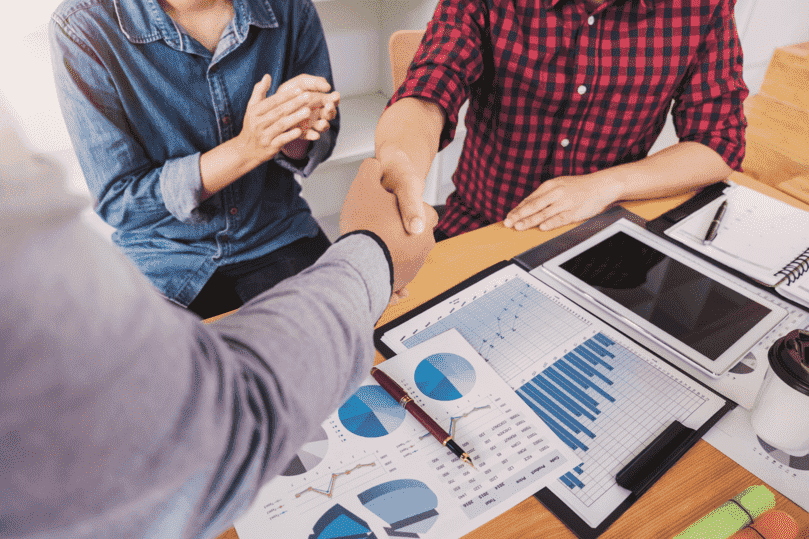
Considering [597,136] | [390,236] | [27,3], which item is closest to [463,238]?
[390,236]

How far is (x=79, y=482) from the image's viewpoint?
213 millimetres

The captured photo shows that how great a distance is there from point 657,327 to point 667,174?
433 mm

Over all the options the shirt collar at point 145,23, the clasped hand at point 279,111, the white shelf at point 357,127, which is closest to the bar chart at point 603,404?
the clasped hand at point 279,111

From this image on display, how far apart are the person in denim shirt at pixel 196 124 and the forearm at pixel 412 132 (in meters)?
0.16

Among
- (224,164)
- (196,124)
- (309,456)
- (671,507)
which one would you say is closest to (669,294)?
(671,507)

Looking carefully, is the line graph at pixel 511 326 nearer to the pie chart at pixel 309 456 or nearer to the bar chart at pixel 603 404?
the bar chart at pixel 603 404

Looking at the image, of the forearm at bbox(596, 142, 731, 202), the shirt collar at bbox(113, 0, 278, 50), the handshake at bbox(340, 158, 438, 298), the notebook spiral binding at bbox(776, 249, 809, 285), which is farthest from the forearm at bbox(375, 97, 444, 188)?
the notebook spiral binding at bbox(776, 249, 809, 285)

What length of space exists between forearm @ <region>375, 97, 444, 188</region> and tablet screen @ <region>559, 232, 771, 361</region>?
1.05 ft

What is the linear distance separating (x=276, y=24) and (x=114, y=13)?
0.31m

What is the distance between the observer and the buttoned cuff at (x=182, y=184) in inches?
38.0

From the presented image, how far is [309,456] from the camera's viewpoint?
524mm

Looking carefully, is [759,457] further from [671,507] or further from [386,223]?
[386,223]

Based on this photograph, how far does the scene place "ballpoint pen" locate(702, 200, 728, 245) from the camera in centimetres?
82

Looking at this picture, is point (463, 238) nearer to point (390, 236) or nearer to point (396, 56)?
point (390, 236)
